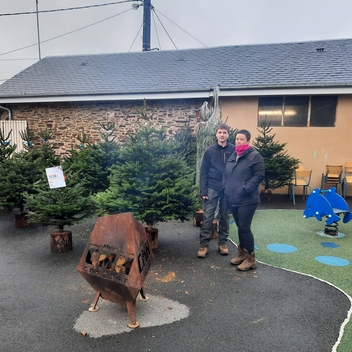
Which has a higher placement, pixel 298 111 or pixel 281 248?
pixel 298 111

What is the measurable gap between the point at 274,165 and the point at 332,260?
4.52 meters

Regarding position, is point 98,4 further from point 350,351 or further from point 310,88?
point 350,351

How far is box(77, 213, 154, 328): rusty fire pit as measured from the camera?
2.68 meters

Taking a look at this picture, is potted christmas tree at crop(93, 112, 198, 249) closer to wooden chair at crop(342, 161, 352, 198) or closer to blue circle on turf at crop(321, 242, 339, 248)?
blue circle on turf at crop(321, 242, 339, 248)

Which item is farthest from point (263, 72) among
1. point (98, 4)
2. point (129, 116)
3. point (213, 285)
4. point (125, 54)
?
point (98, 4)

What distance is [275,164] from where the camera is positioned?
8.59 metres

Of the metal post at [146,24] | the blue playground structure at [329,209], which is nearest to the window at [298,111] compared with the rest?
the blue playground structure at [329,209]

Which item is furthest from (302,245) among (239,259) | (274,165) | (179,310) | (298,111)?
(298,111)

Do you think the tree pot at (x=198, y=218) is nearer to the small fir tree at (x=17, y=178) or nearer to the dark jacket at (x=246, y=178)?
the dark jacket at (x=246, y=178)

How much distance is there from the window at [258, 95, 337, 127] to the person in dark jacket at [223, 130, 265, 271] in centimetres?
653

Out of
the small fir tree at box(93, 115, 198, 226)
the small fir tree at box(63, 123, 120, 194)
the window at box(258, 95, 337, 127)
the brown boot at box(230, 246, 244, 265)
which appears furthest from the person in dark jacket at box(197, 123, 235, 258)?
the window at box(258, 95, 337, 127)

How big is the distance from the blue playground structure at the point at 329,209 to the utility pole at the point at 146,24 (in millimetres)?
16502

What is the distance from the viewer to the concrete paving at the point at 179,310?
8.27 ft

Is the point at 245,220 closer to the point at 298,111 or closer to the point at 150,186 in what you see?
the point at 150,186
